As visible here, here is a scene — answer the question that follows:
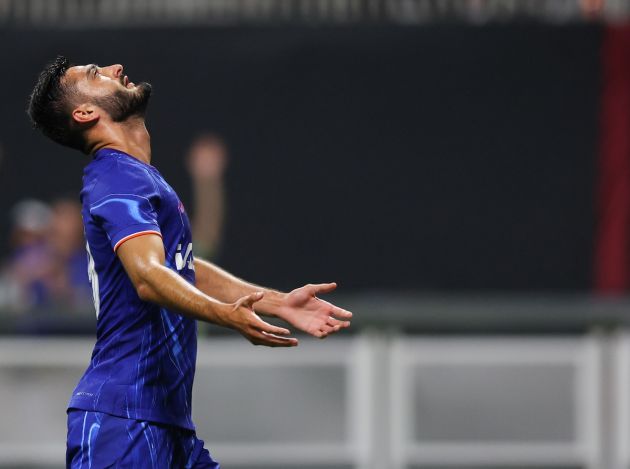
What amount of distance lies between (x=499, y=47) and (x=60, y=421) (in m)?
5.20

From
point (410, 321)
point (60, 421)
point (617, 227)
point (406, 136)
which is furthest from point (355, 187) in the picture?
point (60, 421)

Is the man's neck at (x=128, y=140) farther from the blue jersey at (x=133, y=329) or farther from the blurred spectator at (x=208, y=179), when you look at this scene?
the blurred spectator at (x=208, y=179)

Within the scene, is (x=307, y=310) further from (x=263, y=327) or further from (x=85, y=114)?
(x=85, y=114)

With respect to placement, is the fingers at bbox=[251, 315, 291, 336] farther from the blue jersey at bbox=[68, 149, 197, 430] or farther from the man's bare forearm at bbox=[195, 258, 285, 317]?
the man's bare forearm at bbox=[195, 258, 285, 317]

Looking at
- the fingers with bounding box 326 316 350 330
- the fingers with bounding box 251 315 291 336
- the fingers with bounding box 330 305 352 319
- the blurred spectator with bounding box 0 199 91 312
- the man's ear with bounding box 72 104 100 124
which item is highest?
the blurred spectator with bounding box 0 199 91 312

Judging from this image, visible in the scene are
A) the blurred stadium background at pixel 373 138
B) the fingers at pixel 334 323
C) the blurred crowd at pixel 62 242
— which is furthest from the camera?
the blurred stadium background at pixel 373 138

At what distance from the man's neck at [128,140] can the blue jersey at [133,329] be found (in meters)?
0.05

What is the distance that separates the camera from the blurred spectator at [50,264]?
10422 mm

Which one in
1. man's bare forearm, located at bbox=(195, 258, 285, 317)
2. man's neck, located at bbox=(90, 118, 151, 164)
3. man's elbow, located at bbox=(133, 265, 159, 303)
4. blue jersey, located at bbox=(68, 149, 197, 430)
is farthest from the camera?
man's bare forearm, located at bbox=(195, 258, 285, 317)

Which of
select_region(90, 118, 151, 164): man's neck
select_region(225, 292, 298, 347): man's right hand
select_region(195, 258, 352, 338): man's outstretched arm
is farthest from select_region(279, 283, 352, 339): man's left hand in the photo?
select_region(90, 118, 151, 164): man's neck

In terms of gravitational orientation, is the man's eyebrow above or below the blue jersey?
above

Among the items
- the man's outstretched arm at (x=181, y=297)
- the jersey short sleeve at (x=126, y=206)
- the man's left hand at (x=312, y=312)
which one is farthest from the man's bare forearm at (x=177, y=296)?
the man's left hand at (x=312, y=312)

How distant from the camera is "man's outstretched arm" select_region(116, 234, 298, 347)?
4.15 metres

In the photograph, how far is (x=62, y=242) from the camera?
10.7 metres
